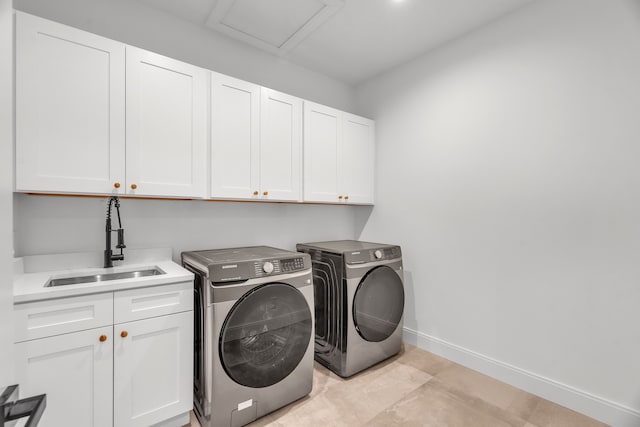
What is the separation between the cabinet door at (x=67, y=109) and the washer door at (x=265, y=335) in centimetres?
104

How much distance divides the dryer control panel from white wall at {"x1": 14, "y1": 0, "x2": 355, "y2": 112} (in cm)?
169

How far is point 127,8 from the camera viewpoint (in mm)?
2078

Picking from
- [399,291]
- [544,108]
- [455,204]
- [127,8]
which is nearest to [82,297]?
[127,8]

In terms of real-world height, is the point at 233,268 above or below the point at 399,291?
above

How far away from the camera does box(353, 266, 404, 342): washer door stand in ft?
7.67

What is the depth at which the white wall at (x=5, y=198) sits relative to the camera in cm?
57

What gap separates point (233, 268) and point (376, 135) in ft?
7.17

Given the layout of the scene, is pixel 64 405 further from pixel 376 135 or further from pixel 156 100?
pixel 376 135

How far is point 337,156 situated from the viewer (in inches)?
112

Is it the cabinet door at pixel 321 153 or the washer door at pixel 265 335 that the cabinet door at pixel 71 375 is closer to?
the washer door at pixel 265 335

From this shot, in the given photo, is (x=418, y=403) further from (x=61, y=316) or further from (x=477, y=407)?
(x=61, y=316)

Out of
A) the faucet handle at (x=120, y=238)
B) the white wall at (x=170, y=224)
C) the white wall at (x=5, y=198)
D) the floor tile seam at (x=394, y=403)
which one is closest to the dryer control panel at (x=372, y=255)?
the white wall at (x=170, y=224)

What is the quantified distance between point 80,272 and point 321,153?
1926 millimetres

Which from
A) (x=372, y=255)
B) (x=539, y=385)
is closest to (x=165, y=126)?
(x=372, y=255)
